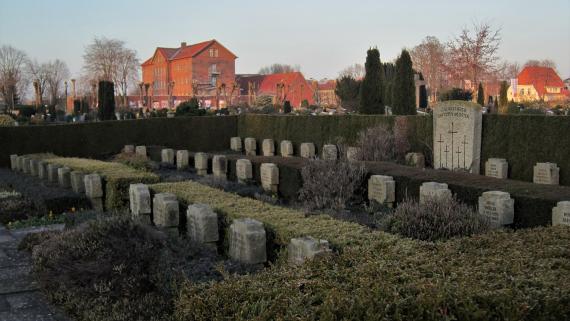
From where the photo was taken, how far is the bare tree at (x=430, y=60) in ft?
194

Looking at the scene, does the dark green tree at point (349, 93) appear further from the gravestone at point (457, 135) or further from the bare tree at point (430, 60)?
the gravestone at point (457, 135)

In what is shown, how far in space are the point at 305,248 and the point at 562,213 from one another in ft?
11.0

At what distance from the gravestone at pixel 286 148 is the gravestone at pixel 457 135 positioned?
6495 millimetres

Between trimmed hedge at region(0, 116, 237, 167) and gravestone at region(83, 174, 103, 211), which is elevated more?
trimmed hedge at region(0, 116, 237, 167)

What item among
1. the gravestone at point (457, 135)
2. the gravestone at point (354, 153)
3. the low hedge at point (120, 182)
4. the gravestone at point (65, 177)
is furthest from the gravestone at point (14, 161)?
Result: the gravestone at point (457, 135)

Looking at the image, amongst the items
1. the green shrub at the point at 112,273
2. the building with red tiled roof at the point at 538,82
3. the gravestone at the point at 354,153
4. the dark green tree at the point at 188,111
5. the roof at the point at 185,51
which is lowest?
the green shrub at the point at 112,273

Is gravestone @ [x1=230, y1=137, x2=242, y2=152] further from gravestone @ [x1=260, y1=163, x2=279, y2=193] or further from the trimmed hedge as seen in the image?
gravestone @ [x1=260, y1=163, x2=279, y2=193]

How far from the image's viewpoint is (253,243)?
557 cm

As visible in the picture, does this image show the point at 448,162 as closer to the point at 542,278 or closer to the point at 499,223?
the point at 499,223

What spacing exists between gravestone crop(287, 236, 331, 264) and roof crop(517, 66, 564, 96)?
70283mm

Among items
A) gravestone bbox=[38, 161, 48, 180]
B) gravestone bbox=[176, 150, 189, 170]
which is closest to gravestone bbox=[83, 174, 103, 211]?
gravestone bbox=[38, 161, 48, 180]

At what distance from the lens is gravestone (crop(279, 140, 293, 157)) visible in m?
18.7

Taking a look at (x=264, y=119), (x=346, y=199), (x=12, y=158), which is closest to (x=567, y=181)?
(x=346, y=199)

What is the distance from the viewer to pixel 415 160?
45.0ft
